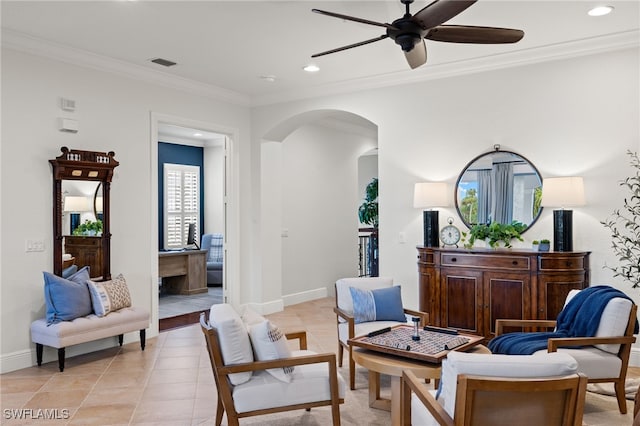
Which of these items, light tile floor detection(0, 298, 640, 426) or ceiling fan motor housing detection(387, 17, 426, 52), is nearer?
ceiling fan motor housing detection(387, 17, 426, 52)

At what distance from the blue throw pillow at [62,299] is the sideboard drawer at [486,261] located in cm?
354

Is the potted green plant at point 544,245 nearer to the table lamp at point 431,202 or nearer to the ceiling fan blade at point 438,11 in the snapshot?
the table lamp at point 431,202

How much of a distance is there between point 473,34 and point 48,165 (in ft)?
13.2

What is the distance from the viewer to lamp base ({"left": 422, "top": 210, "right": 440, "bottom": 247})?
17.9ft

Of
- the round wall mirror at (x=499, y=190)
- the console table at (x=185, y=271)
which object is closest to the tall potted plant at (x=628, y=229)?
the round wall mirror at (x=499, y=190)

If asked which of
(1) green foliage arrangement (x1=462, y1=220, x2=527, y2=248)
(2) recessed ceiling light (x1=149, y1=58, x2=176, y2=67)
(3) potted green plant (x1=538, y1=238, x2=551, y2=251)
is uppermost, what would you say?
(2) recessed ceiling light (x1=149, y1=58, x2=176, y2=67)

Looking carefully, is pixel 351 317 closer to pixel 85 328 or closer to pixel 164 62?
pixel 85 328

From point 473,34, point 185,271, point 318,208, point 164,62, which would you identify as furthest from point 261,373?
point 185,271

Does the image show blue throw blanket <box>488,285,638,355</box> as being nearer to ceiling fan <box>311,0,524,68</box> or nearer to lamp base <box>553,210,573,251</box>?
lamp base <box>553,210,573,251</box>

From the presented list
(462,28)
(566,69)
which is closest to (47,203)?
(462,28)

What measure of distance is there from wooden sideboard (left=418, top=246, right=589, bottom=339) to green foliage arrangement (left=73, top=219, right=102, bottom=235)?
11.1 feet

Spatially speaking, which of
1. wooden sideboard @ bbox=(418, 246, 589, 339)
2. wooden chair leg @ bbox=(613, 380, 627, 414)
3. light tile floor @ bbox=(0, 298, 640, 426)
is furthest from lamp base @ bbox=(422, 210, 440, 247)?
wooden chair leg @ bbox=(613, 380, 627, 414)

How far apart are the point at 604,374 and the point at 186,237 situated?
842 cm

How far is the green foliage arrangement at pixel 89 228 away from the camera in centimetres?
517
